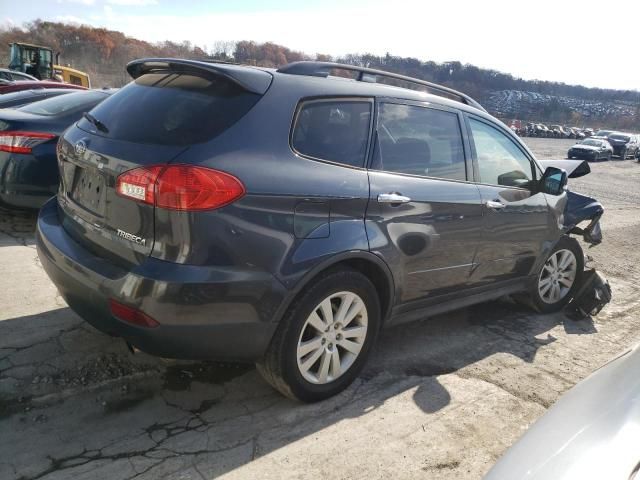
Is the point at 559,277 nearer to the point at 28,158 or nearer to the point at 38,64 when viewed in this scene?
the point at 28,158

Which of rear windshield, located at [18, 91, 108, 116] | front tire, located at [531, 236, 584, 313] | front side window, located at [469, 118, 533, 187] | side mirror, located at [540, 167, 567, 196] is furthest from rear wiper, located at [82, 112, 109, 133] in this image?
front tire, located at [531, 236, 584, 313]

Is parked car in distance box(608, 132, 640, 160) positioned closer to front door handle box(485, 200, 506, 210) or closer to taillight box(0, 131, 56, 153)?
front door handle box(485, 200, 506, 210)

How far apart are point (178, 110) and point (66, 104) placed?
12.1 ft

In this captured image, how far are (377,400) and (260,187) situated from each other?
1499 mm

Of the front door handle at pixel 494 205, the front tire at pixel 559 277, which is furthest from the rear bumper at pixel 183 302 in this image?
the front tire at pixel 559 277

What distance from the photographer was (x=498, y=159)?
159 inches

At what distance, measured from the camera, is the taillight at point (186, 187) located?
7.68ft

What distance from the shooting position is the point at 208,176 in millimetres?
2367

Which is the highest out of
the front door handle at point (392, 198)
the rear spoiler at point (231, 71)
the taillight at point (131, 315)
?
the rear spoiler at point (231, 71)

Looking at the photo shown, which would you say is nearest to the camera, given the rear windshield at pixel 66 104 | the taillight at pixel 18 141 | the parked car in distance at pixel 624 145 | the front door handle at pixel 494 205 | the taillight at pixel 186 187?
the taillight at pixel 186 187

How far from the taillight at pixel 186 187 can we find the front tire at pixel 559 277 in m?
3.24

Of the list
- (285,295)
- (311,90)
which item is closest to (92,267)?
(285,295)

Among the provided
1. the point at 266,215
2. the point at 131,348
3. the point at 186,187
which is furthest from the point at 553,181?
the point at 131,348

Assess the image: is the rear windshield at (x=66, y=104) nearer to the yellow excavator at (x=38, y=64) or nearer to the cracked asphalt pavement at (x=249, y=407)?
the cracked asphalt pavement at (x=249, y=407)
